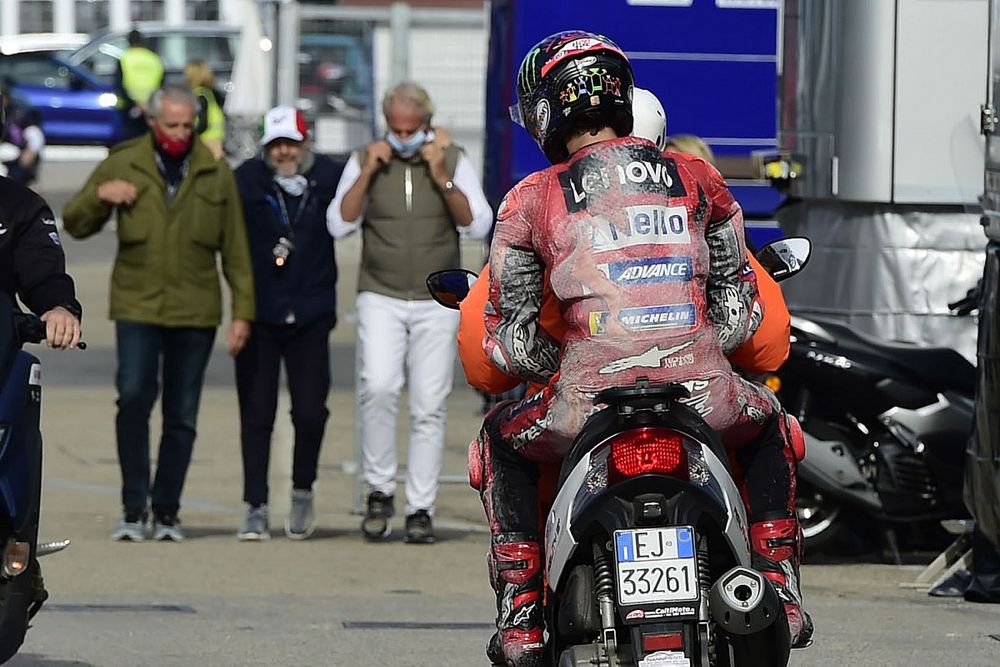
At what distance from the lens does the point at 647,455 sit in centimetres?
459

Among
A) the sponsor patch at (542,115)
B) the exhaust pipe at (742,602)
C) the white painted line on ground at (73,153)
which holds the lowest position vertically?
the white painted line on ground at (73,153)

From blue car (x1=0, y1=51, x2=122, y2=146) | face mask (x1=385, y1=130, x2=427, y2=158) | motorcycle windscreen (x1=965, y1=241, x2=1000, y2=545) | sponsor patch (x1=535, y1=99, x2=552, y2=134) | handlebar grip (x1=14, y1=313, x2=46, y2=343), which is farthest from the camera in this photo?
blue car (x1=0, y1=51, x2=122, y2=146)

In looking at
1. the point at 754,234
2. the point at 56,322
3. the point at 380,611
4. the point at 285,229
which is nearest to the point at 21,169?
the point at 754,234

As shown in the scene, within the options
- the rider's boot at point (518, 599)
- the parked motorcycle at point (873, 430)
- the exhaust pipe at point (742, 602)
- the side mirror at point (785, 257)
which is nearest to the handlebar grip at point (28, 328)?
the rider's boot at point (518, 599)

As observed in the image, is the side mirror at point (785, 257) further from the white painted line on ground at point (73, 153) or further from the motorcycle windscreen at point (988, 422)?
the white painted line on ground at point (73, 153)

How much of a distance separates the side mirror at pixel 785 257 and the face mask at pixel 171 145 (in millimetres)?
5081

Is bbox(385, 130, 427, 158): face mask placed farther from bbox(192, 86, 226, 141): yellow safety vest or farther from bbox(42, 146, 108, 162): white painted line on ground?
bbox(42, 146, 108, 162): white painted line on ground

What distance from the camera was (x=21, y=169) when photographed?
28109 millimetres

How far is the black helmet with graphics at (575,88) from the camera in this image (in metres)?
5.04

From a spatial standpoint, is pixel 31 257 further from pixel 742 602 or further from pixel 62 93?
pixel 62 93

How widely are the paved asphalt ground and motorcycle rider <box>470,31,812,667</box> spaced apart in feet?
5.67

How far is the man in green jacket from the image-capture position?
9.96 meters

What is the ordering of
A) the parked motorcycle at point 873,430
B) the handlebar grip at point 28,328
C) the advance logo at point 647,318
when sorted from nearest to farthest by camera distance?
1. the advance logo at point 647,318
2. the handlebar grip at point 28,328
3. the parked motorcycle at point 873,430

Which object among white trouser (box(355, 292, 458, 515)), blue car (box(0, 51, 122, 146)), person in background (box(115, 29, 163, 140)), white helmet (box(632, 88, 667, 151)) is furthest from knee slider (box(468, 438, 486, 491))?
blue car (box(0, 51, 122, 146))
